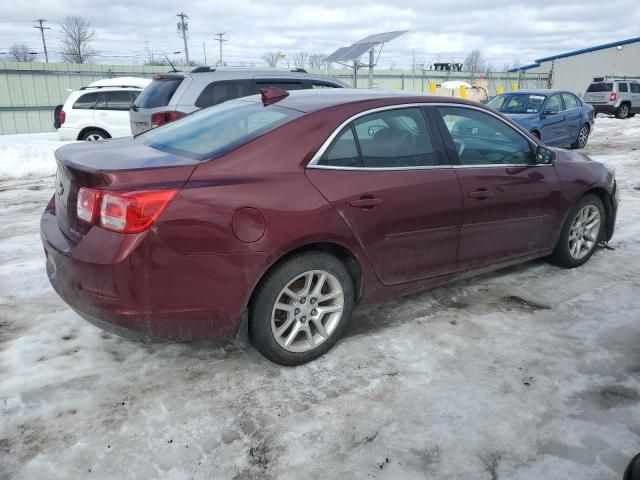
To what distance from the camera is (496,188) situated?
3854 millimetres

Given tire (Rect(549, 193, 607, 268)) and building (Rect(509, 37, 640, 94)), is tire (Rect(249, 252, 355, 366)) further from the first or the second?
building (Rect(509, 37, 640, 94))

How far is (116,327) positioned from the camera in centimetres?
271

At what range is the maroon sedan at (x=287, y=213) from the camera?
2627 millimetres

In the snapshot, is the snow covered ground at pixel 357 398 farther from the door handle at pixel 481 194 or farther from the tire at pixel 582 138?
the tire at pixel 582 138

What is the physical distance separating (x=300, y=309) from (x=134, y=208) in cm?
111

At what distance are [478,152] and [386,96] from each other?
2.82 ft

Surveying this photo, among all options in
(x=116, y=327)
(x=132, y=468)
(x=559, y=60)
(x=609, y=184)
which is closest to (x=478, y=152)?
(x=609, y=184)

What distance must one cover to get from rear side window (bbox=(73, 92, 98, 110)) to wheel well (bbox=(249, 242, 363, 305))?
11274 millimetres

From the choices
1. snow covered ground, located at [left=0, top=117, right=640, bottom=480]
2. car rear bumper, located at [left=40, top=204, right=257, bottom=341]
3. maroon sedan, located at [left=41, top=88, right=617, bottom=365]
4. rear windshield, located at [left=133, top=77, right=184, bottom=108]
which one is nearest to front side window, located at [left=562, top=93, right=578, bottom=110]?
rear windshield, located at [left=133, top=77, right=184, bottom=108]

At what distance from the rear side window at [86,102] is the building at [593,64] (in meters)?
37.8

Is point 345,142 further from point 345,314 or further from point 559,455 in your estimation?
point 559,455

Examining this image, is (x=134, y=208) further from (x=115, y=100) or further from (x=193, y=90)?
(x=115, y=100)

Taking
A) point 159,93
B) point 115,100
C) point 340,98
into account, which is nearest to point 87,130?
point 115,100

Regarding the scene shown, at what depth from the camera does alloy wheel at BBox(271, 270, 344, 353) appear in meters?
3.05
